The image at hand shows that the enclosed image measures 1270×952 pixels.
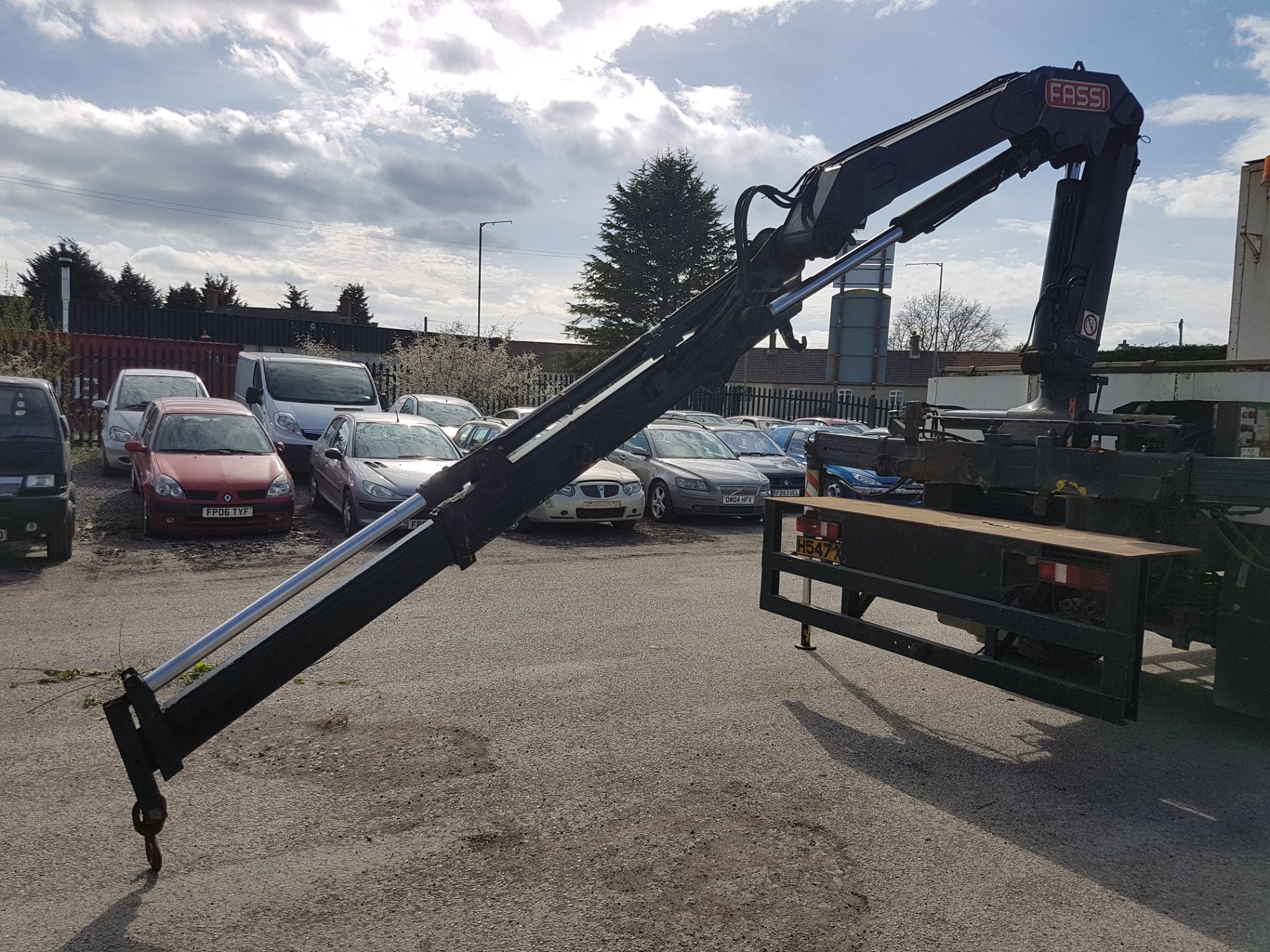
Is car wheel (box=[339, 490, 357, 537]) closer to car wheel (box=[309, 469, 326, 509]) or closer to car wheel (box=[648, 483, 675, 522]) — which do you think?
car wheel (box=[309, 469, 326, 509])

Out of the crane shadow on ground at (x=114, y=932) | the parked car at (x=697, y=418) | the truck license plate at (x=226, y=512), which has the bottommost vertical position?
the crane shadow on ground at (x=114, y=932)

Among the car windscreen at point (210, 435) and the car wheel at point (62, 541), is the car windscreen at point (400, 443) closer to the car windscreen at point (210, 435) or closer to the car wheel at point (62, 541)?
the car windscreen at point (210, 435)

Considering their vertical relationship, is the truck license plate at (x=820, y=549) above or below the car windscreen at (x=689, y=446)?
below

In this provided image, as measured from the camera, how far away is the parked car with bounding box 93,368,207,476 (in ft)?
52.7

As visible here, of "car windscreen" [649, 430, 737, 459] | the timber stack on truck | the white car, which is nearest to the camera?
the timber stack on truck

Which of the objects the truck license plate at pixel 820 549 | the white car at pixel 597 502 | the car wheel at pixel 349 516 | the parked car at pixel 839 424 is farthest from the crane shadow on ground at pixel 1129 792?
the parked car at pixel 839 424

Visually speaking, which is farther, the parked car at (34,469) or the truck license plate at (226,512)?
the truck license plate at (226,512)

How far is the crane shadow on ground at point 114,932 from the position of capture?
3.11m

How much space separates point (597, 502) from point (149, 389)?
9.52m

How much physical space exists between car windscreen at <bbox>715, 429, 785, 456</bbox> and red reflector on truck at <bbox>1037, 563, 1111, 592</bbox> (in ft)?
44.0

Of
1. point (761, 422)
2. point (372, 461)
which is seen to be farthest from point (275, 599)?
point (761, 422)

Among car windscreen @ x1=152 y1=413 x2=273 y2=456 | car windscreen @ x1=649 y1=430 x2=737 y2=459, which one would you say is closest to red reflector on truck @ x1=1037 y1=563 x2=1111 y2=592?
car windscreen @ x1=152 y1=413 x2=273 y2=456

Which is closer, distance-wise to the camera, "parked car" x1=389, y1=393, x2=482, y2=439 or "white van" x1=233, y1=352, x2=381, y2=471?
"white van" x1=233, y1=352, x2=381, y2=471

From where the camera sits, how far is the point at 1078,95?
19.1 ft
